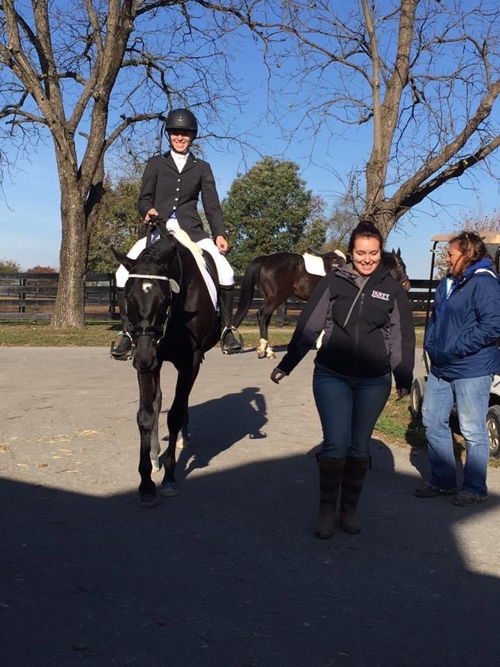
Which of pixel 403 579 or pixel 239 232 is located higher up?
pixel 239 232

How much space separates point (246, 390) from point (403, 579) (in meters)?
7.27

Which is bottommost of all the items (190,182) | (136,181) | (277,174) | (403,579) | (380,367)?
(403,579)

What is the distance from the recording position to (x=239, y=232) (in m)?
63.2

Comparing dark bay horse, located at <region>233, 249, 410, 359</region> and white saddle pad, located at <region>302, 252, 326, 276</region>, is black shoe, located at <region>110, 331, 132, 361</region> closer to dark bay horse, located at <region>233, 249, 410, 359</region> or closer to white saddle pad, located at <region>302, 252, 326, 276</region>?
dark bay horse, located at <region>233, 249, 410, 359</region>

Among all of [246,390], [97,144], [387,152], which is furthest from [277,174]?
[246,390]

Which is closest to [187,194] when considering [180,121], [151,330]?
[180,121]

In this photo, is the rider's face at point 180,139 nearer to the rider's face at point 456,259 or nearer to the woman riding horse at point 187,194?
the woman riding horse at point 187,194

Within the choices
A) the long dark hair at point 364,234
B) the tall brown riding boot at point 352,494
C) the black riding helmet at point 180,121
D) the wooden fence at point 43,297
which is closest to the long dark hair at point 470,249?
the long dark hair at point 364,234

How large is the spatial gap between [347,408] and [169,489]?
1.78 m

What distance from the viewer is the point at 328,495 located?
5340 mm

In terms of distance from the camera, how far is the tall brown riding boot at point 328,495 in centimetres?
532

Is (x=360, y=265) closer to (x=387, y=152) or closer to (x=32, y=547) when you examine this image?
(x=32, y=547)

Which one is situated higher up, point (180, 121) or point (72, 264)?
point (180, 121)

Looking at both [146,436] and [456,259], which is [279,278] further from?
[146,436]
